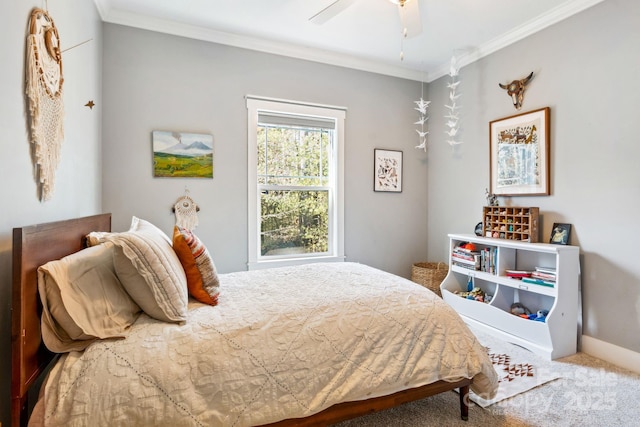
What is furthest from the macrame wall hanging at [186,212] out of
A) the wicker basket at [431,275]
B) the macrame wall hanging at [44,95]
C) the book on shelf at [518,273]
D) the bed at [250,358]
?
the book on shelf at [518,273]

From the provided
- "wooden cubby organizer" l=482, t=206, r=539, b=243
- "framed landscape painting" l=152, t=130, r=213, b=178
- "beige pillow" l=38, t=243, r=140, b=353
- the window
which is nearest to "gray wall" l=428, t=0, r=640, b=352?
"wooden cubby organizer" l=482, t=206, r=539, b=243

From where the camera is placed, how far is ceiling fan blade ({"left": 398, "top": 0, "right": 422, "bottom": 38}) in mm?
2197

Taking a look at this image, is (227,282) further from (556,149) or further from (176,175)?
(556,149)

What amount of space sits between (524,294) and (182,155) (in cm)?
333

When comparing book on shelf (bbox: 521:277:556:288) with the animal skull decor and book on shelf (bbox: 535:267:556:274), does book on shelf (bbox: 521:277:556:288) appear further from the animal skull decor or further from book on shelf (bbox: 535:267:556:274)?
the animal skull decor

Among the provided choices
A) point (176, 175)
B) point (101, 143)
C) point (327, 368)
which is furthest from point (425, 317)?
point (101, 143)

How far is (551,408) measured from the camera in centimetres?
187

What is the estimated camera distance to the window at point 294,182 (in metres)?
3.35

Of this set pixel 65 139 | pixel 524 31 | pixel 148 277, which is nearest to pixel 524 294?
pixel 524 31

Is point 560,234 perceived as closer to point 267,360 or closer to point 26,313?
point 267,360

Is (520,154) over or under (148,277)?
over

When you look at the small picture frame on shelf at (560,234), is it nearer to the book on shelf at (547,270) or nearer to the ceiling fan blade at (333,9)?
the book on shelf at (547,270)

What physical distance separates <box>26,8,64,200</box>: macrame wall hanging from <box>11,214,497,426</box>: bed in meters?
0.29

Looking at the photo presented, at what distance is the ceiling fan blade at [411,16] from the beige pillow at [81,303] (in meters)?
2.32
